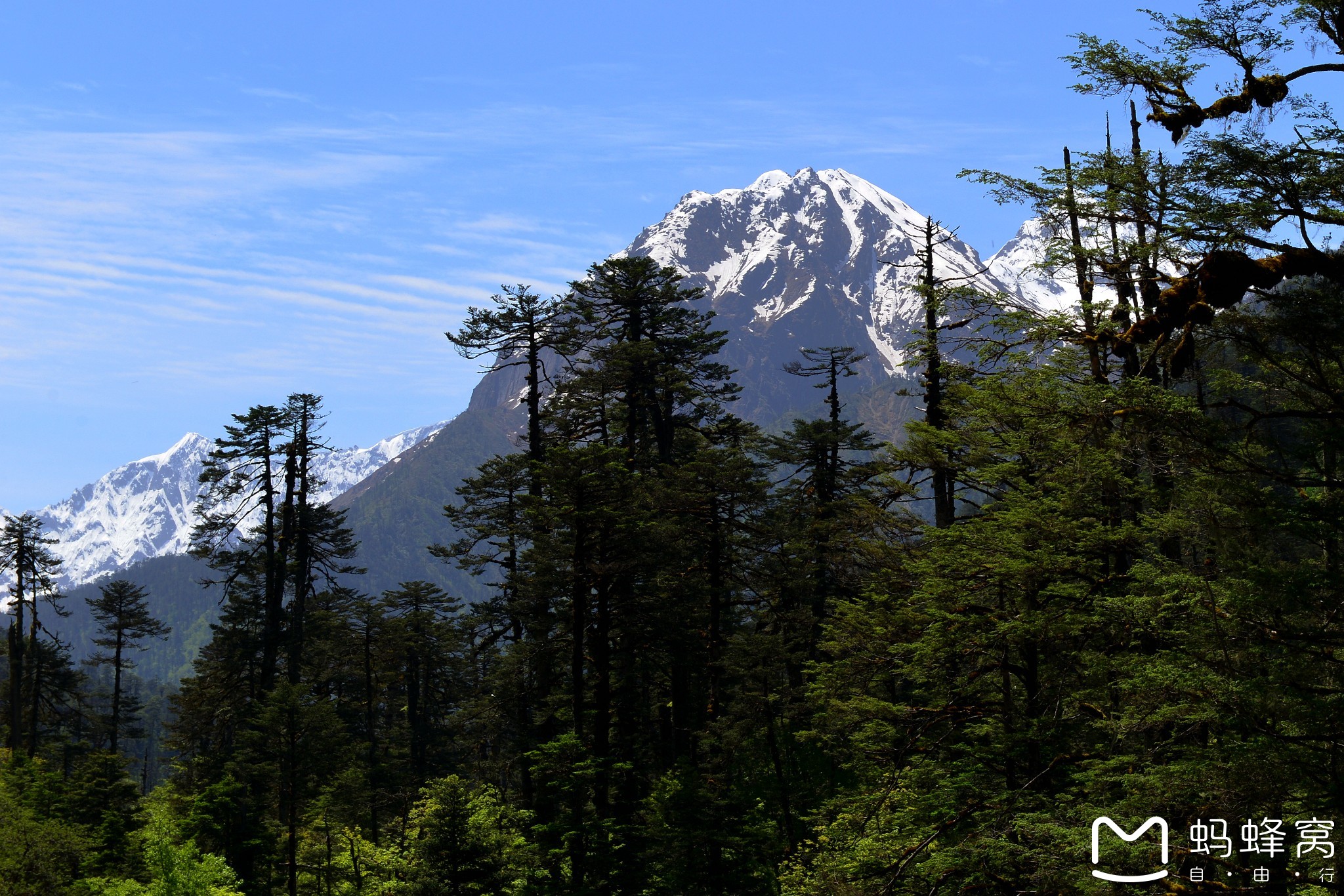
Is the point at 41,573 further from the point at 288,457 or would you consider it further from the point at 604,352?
the point at 604,352

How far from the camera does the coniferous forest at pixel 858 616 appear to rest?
1177cm

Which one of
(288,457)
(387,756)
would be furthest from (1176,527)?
(387,756)

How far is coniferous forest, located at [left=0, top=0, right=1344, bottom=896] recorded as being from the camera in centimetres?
1177

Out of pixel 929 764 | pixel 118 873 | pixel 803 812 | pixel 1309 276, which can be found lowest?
pixel 118 873

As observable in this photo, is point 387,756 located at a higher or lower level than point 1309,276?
lower

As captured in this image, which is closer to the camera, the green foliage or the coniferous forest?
the coniferous forest

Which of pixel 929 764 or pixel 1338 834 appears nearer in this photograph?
pixel 1338 834

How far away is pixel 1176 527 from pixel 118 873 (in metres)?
39.0

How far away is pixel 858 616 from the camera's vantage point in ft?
76.9

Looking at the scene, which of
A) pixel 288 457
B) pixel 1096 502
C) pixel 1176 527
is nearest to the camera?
pixel 1176 527

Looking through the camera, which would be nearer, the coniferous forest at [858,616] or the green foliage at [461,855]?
the coniferous forest at [858,616]

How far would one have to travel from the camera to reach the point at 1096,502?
1692 cm

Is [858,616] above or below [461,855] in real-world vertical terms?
above

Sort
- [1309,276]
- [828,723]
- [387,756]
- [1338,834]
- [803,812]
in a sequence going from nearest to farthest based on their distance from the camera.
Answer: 1. [1338,834]
2. [1309,276]
3. [828,723]
4. [803,812]
5. [387,756]
